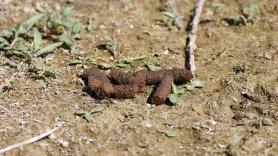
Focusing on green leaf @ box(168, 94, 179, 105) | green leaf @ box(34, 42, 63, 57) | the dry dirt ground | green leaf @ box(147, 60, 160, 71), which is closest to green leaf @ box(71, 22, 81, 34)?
the dry dirt ground

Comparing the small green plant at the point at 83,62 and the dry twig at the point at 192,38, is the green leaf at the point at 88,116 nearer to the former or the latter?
the small green plant at the point at 83,62

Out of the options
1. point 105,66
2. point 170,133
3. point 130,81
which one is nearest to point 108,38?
point 105,66

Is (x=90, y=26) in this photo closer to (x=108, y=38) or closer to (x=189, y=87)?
(x=108, y=38)

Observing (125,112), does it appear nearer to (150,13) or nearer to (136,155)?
(136,155)

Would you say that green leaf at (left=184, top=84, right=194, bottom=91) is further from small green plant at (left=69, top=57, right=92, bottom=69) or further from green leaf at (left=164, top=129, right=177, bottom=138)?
small green plant at (left=69, top=57, right=92, bottom=69)

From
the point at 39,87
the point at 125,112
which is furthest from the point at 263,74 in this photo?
the point at 39,87
